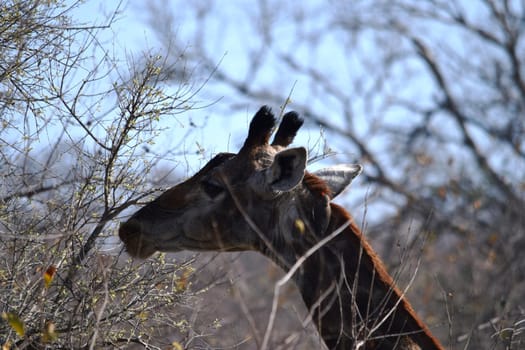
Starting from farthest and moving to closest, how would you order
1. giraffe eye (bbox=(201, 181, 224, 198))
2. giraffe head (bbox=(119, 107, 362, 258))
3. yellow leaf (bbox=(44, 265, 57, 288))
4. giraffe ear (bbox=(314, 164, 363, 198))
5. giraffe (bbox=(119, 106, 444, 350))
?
giraffe ear (bbox=(314, 164, 363, 198)), giraffe eye (bbox=(201, 181, 224, 198)), giraffe head (bbox=(119, 107, 362, 258)), giraffe (bbox=(119, 106, 444, 350)), yellow leaf (bbox=(44, 265, 57, 288))

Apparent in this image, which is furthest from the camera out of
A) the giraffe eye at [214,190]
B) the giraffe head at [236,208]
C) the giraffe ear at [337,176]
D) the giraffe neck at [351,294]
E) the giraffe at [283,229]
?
the giraffe ear at [337,176]

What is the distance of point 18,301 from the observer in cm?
679

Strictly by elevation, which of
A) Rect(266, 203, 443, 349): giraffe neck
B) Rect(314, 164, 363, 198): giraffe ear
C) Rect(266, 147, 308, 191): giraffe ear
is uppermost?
Rect(266, 147, 308, 191): giraffe ear

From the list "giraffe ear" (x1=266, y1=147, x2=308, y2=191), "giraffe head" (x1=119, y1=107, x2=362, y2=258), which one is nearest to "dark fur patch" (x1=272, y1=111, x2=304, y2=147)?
"giraffe head" (x1=119, y1=107, x2=362, y2=258)

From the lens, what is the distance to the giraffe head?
277 inches

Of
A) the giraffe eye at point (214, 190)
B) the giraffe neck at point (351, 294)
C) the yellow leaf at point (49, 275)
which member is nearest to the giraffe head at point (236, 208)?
the giraffe eye at point (214, 190)

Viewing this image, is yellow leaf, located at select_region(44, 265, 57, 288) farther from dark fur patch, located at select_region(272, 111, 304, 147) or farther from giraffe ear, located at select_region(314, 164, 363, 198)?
giraffe ear, located at select_region(314, 164, 363, 198)

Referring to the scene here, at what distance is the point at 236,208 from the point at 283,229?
409 mm

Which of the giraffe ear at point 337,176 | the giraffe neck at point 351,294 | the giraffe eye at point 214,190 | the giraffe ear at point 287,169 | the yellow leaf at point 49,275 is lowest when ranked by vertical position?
the giraffe neck at point 351,294

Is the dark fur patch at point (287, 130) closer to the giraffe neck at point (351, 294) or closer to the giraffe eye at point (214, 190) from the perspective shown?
the giraffe eye at point (214, 190)

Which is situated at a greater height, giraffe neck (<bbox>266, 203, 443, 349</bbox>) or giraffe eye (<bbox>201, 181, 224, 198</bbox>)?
giraffe eye (<bbox>201, 181, 224, 198</bbox>)

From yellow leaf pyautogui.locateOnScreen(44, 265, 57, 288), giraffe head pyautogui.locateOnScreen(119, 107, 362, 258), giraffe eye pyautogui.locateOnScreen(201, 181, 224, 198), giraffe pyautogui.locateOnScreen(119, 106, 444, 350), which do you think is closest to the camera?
yellow leaf pyautogui.locateOnScreen(44, 265, 57, 288)

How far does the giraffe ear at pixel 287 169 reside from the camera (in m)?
6.67

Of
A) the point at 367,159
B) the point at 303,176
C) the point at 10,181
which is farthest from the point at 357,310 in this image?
the point at 367,159
